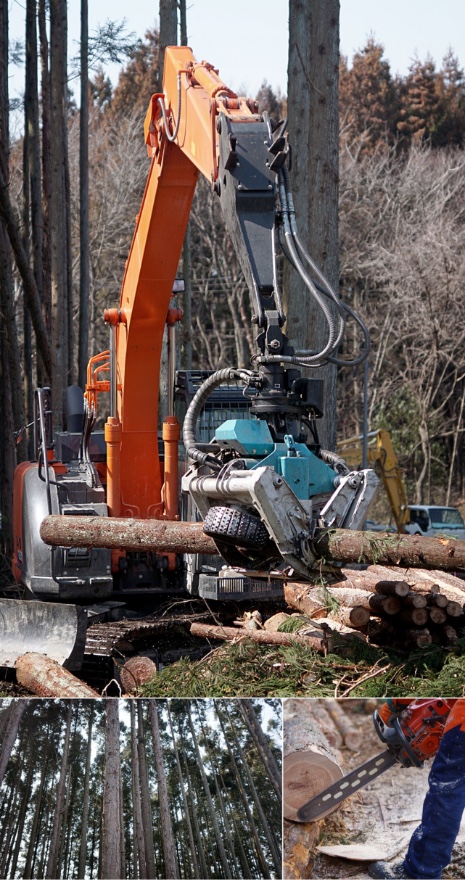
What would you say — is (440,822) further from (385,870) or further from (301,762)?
(301,762)

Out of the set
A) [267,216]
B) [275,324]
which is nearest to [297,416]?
[275,324]

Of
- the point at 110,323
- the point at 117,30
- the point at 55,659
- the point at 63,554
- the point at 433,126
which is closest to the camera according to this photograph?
the point at 55,659

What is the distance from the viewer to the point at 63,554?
938 centimetres

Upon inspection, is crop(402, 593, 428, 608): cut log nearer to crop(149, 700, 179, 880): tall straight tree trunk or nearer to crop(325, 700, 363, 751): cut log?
crop(325, 700, 363, 751): cut log

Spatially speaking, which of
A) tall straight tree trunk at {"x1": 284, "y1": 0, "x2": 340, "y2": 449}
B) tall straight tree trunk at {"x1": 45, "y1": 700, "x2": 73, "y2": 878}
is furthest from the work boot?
tall straight tree trunk at {"x1": 284, "y1": 0, "x2": 340, "y2": 449}

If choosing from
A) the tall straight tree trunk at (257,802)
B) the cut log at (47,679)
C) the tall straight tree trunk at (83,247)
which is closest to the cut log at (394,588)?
the cut log at (47,679)

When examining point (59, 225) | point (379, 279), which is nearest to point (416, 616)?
point (59, 225)

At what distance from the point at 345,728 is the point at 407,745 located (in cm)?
30

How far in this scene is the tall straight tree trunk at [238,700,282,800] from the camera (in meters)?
4.90

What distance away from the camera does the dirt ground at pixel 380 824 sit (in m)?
4.89

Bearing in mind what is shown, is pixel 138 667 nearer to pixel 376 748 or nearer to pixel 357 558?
pixel 357 558

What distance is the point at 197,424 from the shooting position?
866 cm

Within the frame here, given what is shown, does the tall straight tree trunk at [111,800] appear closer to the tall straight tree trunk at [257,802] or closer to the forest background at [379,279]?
the tall straight tree trunk at [257,802]

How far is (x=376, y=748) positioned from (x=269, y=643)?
2901 mm
